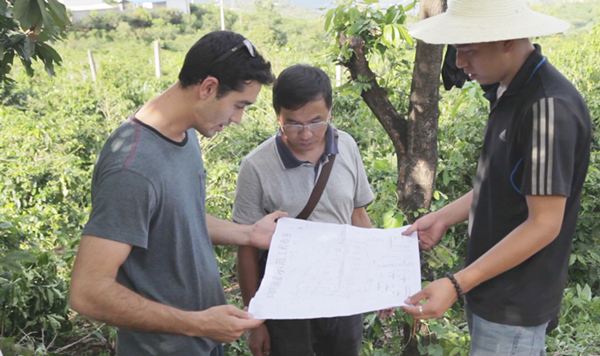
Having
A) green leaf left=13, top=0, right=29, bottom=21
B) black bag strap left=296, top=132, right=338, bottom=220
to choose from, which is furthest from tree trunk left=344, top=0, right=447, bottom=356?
green leaf left=13, top=0, right=29, bottom=21

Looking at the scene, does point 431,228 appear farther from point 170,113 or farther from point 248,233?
point 170,113

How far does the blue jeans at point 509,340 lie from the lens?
1607 mm

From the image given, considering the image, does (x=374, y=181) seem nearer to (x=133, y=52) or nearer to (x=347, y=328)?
(x=347, y=328)

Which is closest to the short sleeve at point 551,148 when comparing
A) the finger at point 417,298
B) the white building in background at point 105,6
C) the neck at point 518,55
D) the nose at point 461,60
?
the neck at point 518,55

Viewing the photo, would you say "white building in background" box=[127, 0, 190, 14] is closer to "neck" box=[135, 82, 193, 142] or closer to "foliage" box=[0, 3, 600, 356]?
"foliage" box=[0, 3, 600, 356]

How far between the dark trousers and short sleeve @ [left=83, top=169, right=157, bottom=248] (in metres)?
0.91

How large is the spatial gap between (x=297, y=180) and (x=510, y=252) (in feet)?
2.75

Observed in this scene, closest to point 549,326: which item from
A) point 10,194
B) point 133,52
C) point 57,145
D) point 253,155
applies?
point 253,155

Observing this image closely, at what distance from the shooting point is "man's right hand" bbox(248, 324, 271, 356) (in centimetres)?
211

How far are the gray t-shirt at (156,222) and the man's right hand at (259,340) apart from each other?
452 millimetres

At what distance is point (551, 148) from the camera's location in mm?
1360

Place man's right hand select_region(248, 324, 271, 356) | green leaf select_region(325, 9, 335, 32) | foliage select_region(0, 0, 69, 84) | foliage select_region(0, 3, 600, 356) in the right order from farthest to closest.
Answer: green leaf select_region(325, 9, 335, 32), foliage select_region(0, 3, 600, 356), foliage select_region(0, 0, 69, 84), man's right hand select_region(248, 324, 271, 356)

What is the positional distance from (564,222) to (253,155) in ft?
3.60

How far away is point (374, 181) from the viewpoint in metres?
4.36
